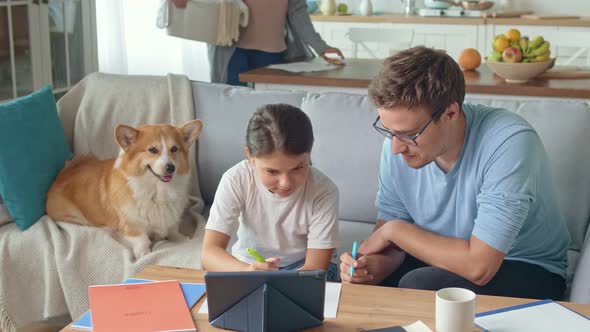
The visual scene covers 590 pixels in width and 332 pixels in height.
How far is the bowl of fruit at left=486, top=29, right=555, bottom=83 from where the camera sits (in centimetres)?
324

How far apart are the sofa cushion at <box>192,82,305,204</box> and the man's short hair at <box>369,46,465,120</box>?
3.52 ft

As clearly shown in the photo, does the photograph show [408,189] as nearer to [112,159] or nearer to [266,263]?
[266,263]

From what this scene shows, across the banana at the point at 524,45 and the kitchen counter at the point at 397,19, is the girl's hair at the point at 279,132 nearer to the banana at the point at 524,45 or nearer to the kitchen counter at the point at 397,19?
the banana at the point at 524,45

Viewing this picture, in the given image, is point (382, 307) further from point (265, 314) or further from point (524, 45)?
point (524, 45)

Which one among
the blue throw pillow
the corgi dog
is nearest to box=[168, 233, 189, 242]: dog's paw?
the corgi dog

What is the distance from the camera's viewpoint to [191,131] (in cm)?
274

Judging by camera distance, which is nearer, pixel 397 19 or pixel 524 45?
pixel 524 45

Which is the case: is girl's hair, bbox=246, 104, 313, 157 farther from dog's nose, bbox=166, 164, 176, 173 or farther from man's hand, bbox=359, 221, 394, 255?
dog's nose, bbox=166, 164, 176, 173

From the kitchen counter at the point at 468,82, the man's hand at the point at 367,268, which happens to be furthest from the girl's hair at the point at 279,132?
the kitchen counter at the point at 468,82

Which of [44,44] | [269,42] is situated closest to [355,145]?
[269,42]

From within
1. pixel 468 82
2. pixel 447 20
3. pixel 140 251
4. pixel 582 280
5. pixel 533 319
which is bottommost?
pixel 140 251

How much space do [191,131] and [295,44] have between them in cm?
150

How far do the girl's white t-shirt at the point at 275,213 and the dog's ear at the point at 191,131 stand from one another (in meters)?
0.67

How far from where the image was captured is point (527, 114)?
7.89 ft
